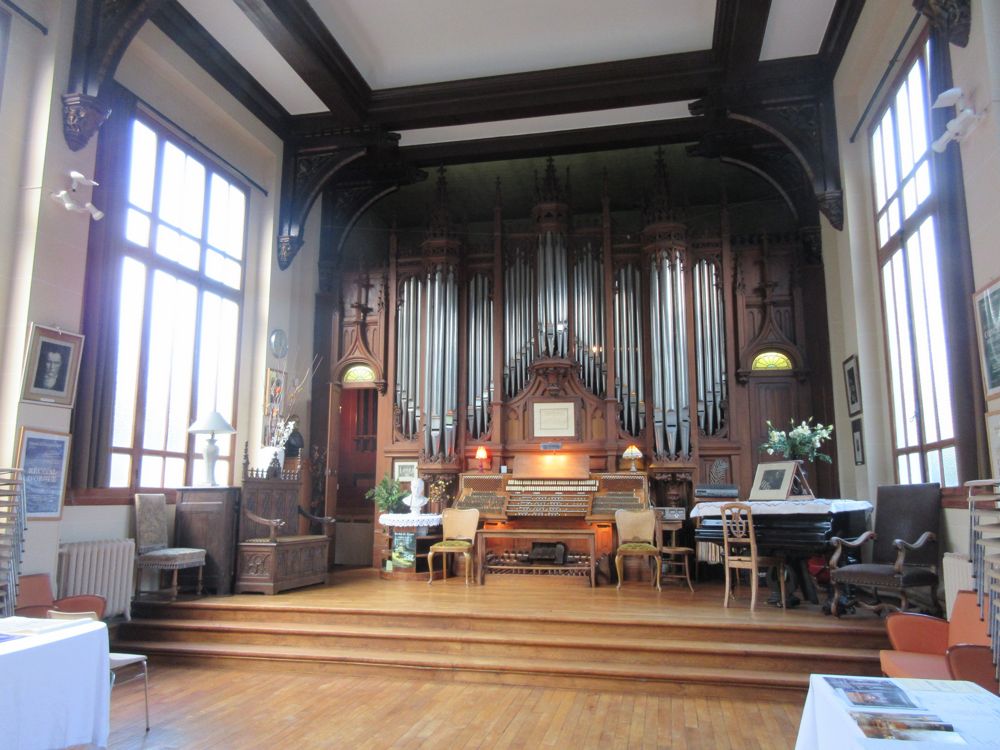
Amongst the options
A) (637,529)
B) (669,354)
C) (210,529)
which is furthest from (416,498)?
(669,354)

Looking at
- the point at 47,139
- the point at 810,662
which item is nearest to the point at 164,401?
the point at 47,139

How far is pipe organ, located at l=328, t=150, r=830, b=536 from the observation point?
8523 millimetres

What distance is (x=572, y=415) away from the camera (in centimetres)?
887

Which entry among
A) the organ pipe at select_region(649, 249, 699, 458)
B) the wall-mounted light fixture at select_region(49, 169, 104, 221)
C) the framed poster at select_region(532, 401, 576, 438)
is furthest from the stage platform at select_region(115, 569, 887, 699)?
the wall-mounted light fixture at select_region(49, 169, 104, 221)

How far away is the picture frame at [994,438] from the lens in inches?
161

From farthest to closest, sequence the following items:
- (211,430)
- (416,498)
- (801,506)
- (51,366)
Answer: (416,498) → (211,430) → (801,506) → (51,366)

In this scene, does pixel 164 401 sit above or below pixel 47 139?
below

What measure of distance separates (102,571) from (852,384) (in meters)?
6.80

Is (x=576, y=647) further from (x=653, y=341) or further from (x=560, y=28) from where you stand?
(x=560, y=28)

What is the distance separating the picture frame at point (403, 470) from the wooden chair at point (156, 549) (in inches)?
120

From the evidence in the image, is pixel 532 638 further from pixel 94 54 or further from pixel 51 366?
pixel 94 54

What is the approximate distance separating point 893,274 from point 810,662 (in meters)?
3.42

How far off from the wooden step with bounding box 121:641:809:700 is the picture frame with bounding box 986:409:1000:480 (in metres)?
1.72

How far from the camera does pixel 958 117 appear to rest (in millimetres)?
4238
